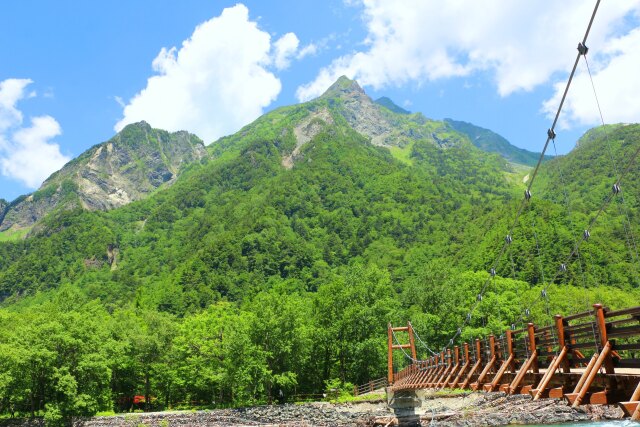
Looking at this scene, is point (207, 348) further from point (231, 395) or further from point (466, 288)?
point (466, 288)

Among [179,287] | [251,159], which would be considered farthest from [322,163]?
[179,287]

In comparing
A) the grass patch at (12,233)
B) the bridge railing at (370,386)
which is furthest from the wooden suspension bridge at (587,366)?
the grass patch at (12,233)

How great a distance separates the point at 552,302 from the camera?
4084 cm

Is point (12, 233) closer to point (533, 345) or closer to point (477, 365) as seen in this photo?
point (477, 365)

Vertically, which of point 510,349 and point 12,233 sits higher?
point 12,233

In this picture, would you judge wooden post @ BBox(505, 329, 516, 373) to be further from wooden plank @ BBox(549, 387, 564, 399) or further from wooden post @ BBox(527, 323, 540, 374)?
wooden plank @ BBox(549, 387, 564, 399)

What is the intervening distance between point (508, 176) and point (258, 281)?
13727cm

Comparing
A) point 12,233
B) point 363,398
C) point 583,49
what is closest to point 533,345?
point 583,49

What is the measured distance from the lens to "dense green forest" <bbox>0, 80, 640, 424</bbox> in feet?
115

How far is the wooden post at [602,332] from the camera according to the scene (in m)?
5.74

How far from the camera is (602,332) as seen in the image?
5.77 meters

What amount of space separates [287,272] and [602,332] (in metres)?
91.2

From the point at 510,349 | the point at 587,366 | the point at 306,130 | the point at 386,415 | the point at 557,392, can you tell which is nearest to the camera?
the point at 587,366

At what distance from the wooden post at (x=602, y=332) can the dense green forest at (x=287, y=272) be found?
3380mm
